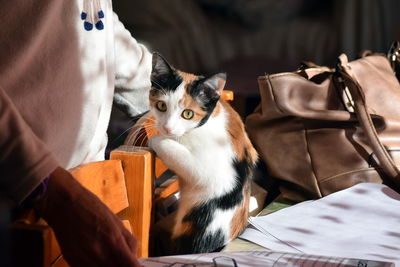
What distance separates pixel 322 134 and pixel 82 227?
2.22 feet

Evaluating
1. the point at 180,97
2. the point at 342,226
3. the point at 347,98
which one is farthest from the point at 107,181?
the point at 347,98

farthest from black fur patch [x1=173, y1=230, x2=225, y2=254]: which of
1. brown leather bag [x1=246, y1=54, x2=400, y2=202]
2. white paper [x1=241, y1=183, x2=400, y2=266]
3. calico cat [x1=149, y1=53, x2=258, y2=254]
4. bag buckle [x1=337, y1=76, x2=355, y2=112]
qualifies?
bag buckle [x1=337, y1=76, x2=355, y2=112]

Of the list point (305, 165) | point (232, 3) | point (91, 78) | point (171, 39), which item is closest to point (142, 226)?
point (91, 78)

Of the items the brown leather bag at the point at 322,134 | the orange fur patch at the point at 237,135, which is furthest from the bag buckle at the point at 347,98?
the orange fur patch at the point at 237,135

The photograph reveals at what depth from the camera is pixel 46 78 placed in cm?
55

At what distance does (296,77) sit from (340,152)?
6.9 inches

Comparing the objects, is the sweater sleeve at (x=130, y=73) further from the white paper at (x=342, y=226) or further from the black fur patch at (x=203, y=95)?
the white paper at (x=342, y=226)

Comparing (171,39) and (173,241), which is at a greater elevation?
(171,39)

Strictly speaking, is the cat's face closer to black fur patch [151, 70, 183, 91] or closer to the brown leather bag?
black fur patch [151, 70, 183, 91]

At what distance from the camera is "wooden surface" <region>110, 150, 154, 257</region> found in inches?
24.9

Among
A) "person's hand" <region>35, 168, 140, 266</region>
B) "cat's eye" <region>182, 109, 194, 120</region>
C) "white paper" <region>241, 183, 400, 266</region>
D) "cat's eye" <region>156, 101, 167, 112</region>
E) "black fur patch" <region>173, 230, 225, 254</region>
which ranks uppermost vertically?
"person's hand" <region>35, 168, 140, 266</region>

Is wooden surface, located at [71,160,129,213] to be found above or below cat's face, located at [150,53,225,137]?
below

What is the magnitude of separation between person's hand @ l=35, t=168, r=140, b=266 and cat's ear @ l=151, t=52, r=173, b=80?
0.95 ft

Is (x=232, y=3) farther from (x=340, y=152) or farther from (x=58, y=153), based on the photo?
(x=58, y=153)
